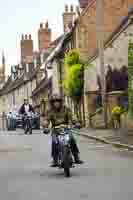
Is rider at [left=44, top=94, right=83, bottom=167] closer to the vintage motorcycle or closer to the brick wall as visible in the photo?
the vintage motorcycle

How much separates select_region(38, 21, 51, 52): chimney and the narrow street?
65861mm

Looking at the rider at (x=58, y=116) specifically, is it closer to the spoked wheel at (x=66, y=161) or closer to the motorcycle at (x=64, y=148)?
the motorcycle at (x=64, y=148)

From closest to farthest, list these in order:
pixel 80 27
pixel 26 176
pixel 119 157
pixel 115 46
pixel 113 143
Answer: pixel 26 176, pixel 119 157, pixel 113 143, pixel 115 46, pixel 80 27

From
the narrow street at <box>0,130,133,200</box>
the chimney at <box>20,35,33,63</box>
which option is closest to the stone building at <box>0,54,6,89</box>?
the chimney at <box>20,35,33,63</box>

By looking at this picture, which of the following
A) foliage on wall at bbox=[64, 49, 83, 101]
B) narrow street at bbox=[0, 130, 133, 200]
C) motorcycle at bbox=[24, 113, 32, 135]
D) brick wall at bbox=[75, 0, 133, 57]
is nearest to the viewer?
narrow street at bbox=[0, 130, 133, 200]

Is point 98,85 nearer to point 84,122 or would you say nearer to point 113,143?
point 84,122

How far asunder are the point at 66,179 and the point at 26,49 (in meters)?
86.2

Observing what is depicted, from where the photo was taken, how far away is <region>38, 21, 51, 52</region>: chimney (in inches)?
3358

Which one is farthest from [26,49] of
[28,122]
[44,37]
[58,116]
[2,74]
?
[58,116]

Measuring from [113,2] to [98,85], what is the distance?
8.90m

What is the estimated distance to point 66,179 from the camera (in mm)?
13727

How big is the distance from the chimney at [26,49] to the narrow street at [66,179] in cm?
7510

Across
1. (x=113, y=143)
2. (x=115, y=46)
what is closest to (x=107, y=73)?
(x=115, y=46)

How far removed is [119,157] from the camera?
63.8ft
